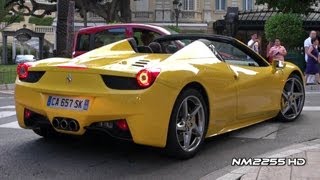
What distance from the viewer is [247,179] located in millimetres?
5277

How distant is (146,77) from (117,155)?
46.7 inches

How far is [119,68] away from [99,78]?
23 cm

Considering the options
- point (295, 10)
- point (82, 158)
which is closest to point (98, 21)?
point (295, 10)

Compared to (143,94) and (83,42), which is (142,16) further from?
(143,94)

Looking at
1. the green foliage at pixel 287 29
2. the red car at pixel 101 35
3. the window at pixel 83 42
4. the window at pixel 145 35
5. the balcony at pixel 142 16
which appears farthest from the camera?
the balcony at pixel 142 16

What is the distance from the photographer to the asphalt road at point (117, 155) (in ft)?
18.9

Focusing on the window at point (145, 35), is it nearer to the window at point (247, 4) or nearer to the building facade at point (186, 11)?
the building facade at point (186, 11)

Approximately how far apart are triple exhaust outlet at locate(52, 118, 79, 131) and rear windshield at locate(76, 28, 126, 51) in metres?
8.62

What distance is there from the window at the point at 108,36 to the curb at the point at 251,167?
26.2 feet

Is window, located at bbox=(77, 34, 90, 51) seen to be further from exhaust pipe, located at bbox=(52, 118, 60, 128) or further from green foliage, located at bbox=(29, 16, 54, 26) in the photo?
green foliage, located at bbox=(29, 16, 54, 26)

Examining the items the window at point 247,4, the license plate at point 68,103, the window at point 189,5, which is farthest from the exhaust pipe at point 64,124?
the window at point 247,4

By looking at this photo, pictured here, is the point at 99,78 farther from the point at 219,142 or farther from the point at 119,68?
the point at 219,142

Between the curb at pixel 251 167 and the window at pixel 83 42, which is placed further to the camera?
the window at pixel 83 42

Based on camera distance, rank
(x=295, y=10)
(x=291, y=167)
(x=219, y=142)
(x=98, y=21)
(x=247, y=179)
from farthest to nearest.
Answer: (x=98, y=21), (x=295, y=10), (x=219, y=142), (x=291, y=167), (x=247, y=179)
